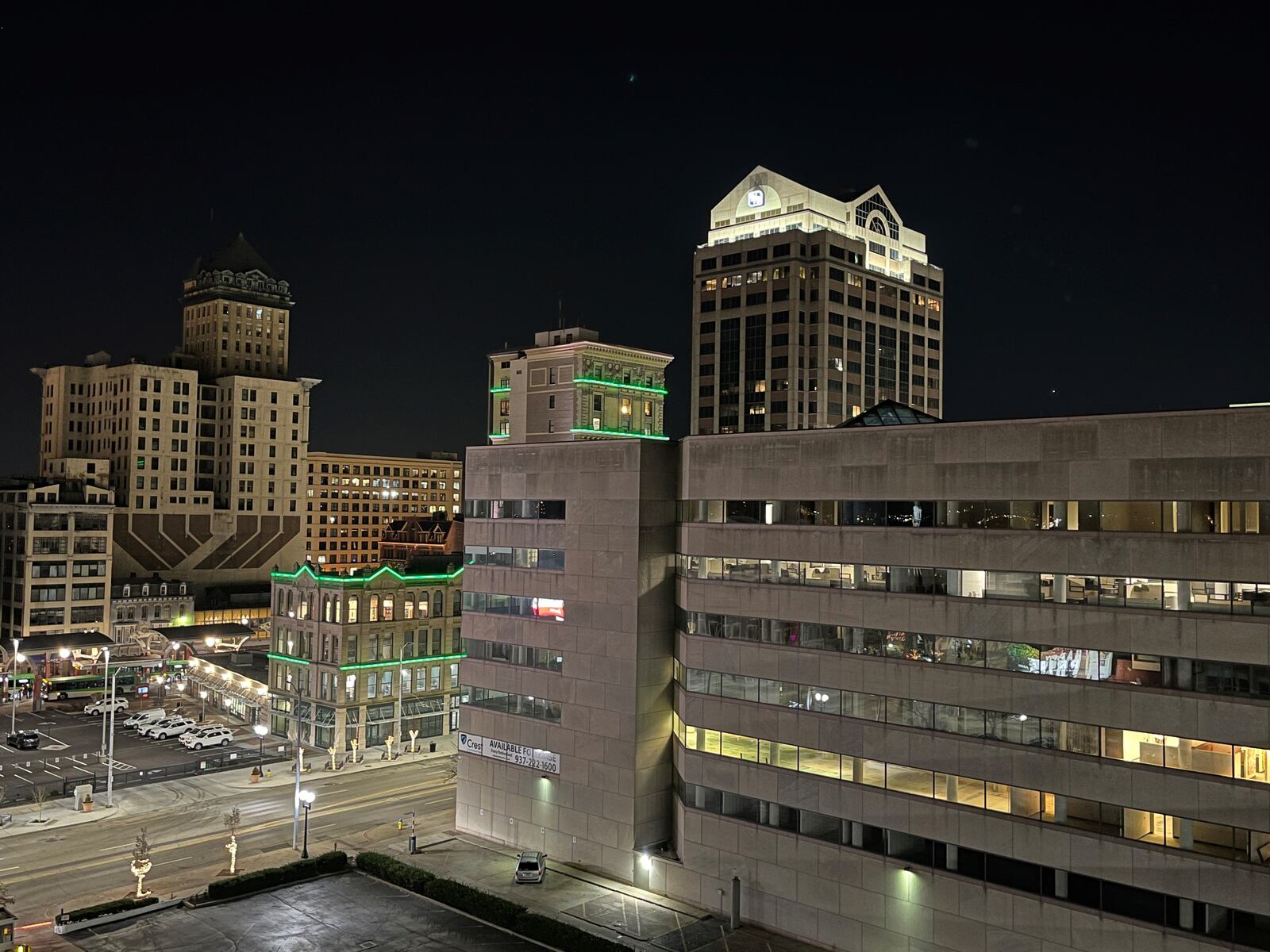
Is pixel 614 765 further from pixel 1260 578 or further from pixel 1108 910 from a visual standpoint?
pixel 1260 578

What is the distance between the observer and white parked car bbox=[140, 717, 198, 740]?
95.6 metres

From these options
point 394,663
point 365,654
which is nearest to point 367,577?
point 365,654

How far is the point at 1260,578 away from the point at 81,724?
339 ft

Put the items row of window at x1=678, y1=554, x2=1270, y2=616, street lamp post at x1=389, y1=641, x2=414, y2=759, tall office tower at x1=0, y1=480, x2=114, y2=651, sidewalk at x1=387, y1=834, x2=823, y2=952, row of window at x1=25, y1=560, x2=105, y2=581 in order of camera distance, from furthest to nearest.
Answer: row of window at x1=25, y1=560, x2=105, y2=581
tall office tower at x1=0, y1=480, x2=114, y2=651
street lamp post at x1=389, y1=641, x2=414, y2=759
sidewalk at x1=387, y1=834, x2=823, y2=952
row of window at x1=678, y1=554, x2=1270, y2=616

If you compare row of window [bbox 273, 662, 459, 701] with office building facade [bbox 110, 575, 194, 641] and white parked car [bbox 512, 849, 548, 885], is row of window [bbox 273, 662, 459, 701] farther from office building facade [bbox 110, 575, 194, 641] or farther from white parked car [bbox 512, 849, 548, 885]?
office building facade [bbox 110, 575, 194, 641]

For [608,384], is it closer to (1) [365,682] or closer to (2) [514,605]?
(1) [365,682]

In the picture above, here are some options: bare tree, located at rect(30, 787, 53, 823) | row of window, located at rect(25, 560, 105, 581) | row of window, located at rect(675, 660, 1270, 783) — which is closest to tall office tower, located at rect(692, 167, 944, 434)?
row of window, located at rect(25, 560, 105, 581)

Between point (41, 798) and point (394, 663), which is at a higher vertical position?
point (394, 663)

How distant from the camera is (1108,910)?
3825cm

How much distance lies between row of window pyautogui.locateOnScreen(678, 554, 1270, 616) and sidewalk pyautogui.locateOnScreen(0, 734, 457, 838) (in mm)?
43391

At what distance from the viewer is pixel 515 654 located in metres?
62.2

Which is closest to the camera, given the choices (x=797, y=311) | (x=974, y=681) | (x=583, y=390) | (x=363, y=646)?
(x=974, y=681)

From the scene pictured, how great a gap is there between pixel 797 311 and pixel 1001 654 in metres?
106

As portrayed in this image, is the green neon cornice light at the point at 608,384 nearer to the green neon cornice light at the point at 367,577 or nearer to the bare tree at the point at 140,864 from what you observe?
the green neon cornice light at the point at 367,577
